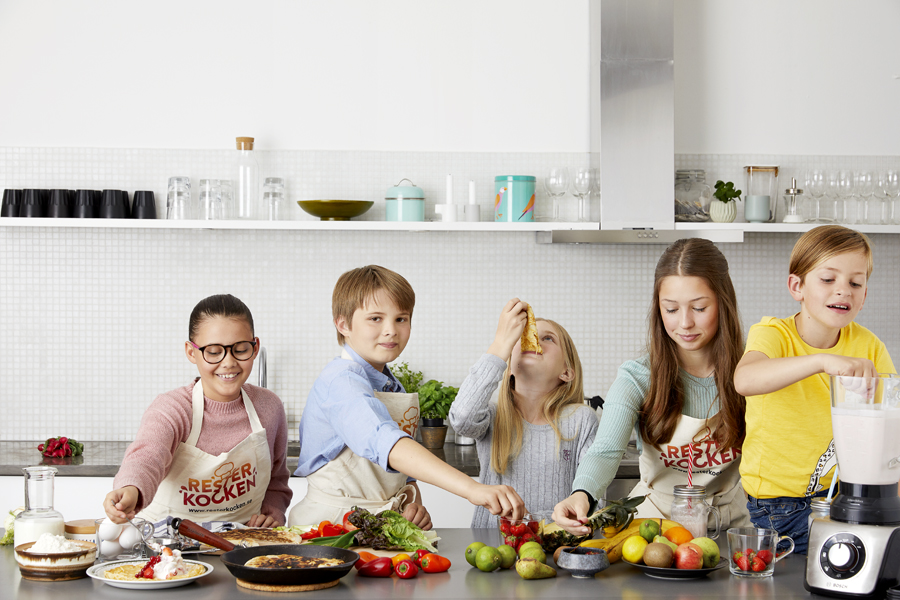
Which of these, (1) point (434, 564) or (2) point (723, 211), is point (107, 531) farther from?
(2) point (723, 211)

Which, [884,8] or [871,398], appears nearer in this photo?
[871,398]

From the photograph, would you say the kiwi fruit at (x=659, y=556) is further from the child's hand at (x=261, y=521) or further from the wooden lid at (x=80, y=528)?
the wooden lid at (x=80, y=528)

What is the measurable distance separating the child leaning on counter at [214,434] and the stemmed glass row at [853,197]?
7.73 ft

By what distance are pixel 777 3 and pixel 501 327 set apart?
2332 millimetres

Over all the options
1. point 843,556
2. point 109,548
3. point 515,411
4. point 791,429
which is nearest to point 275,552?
point 109,548

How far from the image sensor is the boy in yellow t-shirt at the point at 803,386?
5.37 ft

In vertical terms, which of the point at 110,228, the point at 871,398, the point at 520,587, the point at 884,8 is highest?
the point at 884,8

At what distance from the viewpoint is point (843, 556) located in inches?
52.4

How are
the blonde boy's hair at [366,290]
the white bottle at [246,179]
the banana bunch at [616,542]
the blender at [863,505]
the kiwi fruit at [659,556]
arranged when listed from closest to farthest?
1. the blender at [863,505]
2. the kiwi fruit at [659,556]
3. the banana bunch at [616,542]
4. the blonde boy's hair at [366,290]
5. the white bottle at [246,179]

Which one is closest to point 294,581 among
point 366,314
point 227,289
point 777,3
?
point 366,314

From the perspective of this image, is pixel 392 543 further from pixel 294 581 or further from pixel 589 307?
pixel 589 307

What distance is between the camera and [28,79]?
320 centimetres

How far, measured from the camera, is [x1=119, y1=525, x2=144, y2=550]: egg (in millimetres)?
1467

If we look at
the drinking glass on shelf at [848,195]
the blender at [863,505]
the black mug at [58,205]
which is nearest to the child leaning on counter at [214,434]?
the blender at [863,505]
